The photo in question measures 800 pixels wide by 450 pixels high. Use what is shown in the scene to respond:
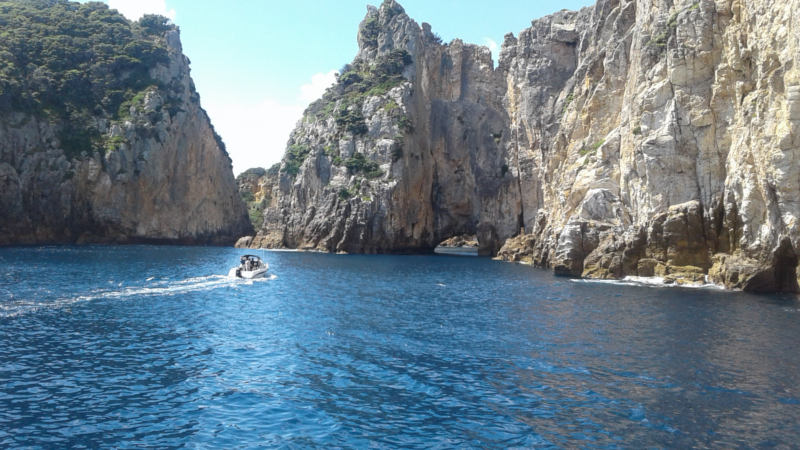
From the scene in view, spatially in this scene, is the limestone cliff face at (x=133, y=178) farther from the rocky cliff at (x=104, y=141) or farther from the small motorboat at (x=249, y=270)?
the small motorboat at (x=249, y=270)

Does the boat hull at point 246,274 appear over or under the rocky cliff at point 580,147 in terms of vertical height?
under

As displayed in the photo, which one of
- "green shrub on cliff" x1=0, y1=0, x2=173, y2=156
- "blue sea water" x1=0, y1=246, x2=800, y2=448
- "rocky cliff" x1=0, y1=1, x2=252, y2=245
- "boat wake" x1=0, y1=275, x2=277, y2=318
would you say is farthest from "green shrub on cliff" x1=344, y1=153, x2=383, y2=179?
"blue sea water" x1=0, y1=246, x2=800, y2=448

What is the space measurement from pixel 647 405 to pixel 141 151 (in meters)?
97.8

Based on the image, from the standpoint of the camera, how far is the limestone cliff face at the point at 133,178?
78.1 m

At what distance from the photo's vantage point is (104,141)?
89.1m

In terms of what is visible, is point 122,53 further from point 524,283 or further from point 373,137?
point 524,283

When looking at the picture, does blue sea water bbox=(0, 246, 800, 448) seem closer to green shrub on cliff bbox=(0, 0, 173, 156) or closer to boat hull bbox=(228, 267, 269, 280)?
boat hull bbox=(228, 267, 269, 280)

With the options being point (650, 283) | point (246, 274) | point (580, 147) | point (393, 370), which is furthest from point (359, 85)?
point (393, 370)

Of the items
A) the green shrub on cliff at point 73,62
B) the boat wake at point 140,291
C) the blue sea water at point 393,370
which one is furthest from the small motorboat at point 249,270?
the green shrub on cliff at point 73,62

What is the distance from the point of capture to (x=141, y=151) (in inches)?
3681

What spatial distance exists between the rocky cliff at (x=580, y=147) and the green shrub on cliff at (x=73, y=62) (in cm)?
3393

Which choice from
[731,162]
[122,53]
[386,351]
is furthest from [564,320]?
[122,53]

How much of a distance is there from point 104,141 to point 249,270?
2359 inches

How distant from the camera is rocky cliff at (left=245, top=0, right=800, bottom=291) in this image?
36.5m
